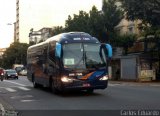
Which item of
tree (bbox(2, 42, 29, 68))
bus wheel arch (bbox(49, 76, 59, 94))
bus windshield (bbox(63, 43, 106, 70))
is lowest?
bus wheel arch (bbox(49, 76, 59, 94))

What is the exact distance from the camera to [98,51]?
21.2 metres

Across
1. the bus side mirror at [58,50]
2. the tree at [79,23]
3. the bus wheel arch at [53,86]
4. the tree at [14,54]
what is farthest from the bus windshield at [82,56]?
the tree at [14,54]

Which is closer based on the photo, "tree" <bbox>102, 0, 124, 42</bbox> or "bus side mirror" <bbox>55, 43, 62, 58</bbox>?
"bus side mirror" <bbox>55, 43, 62, 58</bbox>

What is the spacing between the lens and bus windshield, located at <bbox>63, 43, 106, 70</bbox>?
20719mm

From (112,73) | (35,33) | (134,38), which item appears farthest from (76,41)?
(35,33)

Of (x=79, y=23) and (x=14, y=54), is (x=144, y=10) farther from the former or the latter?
(x=14, y=54)

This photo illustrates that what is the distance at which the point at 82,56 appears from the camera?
20828 millimetres

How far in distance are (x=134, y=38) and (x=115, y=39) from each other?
2585 mm

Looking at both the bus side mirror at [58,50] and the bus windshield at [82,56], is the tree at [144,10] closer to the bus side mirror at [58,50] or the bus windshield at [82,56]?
the bus windshield at [82,56]

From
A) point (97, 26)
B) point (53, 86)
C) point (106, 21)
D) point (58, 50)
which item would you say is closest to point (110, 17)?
point (106, 21)

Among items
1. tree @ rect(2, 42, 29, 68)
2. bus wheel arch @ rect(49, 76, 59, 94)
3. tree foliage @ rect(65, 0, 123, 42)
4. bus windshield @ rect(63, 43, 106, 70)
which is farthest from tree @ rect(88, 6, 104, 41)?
tree @ rect(2, 42, 29, 68)

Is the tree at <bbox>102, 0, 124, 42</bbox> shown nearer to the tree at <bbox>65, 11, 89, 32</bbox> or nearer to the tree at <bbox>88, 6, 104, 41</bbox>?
the tree at <bbox>88, 6, 104, 41</bbox>

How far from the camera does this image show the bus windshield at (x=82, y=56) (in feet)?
68.0

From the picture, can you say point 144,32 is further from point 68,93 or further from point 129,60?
point 68,93
